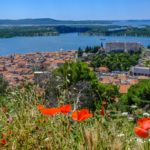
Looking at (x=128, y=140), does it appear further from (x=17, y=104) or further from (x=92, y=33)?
(x=92, y=33)

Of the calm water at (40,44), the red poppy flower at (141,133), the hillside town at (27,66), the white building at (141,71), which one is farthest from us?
the calm water at (40,44)

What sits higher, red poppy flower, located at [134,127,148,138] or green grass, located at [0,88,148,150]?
red poppy flower, located at [134,127,148,138]

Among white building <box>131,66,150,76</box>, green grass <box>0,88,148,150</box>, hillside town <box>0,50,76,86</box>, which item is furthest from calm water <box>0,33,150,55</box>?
green grass <box>0,88,148,150</box>

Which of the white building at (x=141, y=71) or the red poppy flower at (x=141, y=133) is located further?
the white building at (x=141, y=71)

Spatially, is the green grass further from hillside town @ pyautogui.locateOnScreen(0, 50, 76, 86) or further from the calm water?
the calm water

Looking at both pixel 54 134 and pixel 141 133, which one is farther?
pixel 54 134

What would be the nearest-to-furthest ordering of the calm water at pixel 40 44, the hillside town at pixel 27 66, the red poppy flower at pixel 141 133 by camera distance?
1. the red poppy flower at pixel 141 133
2. the hillside town at pixel 27 66
3. the calm water at pixel 40 44

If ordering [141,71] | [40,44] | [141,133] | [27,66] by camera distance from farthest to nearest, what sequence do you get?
[40,44] < [141,71] < [27,66] < [141,133]

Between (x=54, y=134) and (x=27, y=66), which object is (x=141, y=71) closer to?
(x=27, y=66)

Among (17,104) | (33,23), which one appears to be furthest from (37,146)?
(33,23)

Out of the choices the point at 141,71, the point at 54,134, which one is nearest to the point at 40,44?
the point at 141,71

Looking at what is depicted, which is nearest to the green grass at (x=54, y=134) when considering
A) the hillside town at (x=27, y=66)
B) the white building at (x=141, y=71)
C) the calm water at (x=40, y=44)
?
the hillside town at (x=27, y=66)

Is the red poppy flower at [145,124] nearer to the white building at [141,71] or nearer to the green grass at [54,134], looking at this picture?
the green grass at [54,134]
